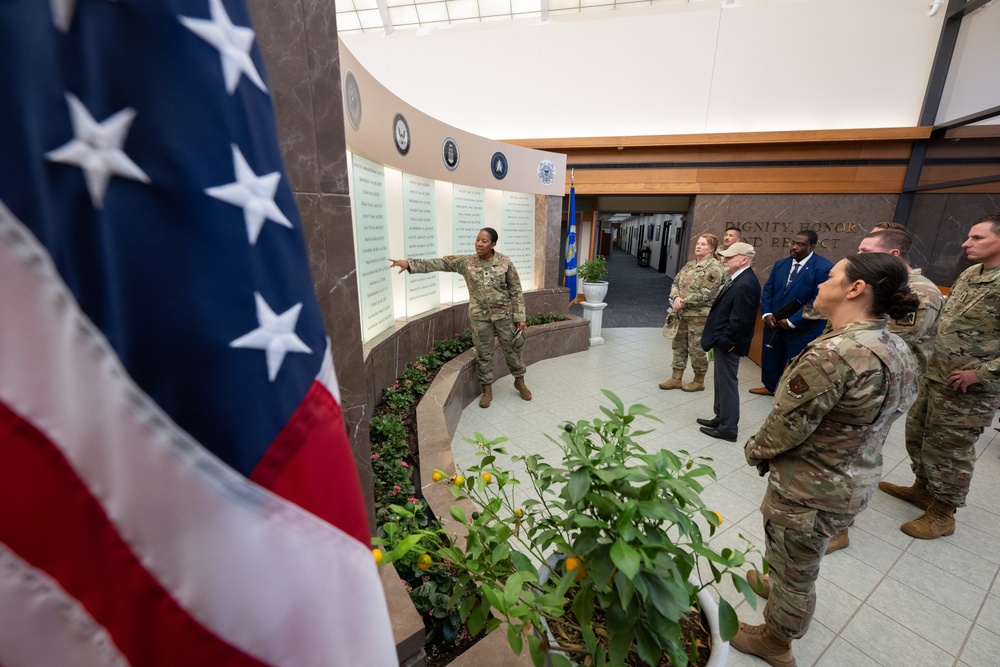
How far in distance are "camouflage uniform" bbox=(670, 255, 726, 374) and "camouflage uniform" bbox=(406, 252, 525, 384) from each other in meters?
1.75

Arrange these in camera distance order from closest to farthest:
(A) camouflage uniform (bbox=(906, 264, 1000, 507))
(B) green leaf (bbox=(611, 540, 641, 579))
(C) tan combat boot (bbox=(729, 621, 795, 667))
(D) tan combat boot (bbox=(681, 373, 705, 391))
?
1. (B) green leaf (bbox=(611, 540, 641, 579))
2. (C) tan combat boot (bbox=(729, 621, 795, 667))
3. (A) camouflage uniform (bbox=(906, 264, 1000, 507))
4. (D) tan combat boot (bbox=(681, 373, 705, 391))

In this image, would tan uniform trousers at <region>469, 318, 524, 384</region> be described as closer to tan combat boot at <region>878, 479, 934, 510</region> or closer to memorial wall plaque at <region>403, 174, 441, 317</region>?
memorial wall plaque at <region>403, 174, 441, 317</region>

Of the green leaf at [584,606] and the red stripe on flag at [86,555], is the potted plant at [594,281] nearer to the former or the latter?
the green leaf at [584,606]

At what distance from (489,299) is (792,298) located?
2791mm

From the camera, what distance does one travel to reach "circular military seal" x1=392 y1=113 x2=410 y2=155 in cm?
332

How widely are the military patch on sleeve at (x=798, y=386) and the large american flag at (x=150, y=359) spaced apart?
150cm

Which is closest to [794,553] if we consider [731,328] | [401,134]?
[731,328]

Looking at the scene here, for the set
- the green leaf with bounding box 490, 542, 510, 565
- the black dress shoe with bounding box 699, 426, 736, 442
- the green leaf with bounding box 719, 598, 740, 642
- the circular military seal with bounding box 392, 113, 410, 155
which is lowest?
the black dress shoe with bounding box 699, 426, 736, 442

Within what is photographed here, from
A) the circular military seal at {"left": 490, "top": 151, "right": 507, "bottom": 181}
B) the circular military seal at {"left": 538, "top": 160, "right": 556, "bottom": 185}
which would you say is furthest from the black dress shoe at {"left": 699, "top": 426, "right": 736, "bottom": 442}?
→ the circular military seal at {"left": 538, "top": 160, "right": 556, "bottom": 185}

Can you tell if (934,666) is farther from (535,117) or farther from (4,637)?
(535,117)

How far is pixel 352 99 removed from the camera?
2531mm

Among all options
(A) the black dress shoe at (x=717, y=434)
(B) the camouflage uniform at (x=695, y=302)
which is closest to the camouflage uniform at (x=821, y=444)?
(A) the black dress shoe at (x=717, y=434)

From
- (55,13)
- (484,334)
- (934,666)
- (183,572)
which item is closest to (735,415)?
(934,666)

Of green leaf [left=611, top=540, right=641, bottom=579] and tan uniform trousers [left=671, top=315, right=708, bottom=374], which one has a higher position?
green leaf [left=611, top=540, right=641, bottom=579]
